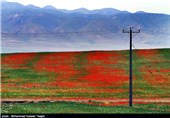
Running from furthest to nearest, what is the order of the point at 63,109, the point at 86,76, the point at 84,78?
the point at 86,76
the point at 84,78
the point at 63,109

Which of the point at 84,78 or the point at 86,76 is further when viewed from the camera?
the point at 86,76

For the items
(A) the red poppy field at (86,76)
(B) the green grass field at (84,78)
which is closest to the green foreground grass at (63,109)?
(B) the green grass field at (84,78)

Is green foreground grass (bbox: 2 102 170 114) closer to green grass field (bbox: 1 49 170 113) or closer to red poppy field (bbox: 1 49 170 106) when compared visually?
green grass field (bbox: 1 49 170 113)

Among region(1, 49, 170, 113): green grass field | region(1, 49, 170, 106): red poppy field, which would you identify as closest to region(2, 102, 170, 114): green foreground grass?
region(1, 49, 170, 113): green grass field

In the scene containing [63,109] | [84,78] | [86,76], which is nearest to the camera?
[63,109]

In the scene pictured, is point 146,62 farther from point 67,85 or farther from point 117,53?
point 67,85

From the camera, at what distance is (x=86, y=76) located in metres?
74.1

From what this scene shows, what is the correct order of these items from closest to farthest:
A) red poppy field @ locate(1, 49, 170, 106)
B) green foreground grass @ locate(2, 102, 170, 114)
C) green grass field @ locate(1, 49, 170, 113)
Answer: green foreground grass @ locate(2, 102, 170, 114), green grass field @ locate(1, 49, 170, 113), red poppy field @ locate(1, 49, 170, 106)

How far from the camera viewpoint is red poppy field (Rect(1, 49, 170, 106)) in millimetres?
58938

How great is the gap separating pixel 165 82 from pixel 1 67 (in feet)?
102

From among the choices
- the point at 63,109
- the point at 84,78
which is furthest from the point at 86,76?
the point at 63,109

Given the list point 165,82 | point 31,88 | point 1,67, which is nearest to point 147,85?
point 165,82

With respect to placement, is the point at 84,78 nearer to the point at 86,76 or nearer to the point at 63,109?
the point at 86,76

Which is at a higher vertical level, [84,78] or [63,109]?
[84,78]
